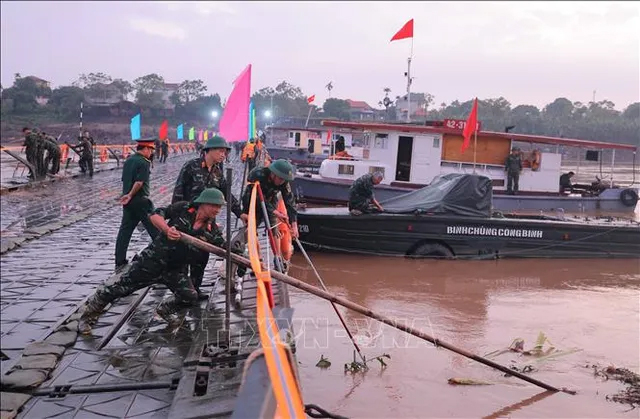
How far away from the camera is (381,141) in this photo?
17344mm

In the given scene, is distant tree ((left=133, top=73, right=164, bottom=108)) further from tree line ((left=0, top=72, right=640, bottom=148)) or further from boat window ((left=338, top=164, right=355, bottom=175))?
boat window ((left=338, top=164, right=355, bottom=175))

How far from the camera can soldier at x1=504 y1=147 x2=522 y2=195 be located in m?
17.8

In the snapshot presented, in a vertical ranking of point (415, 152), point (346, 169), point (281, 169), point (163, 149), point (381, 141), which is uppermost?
point (381, 141)

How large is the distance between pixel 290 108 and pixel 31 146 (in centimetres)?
7175

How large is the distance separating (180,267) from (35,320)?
1.33 m

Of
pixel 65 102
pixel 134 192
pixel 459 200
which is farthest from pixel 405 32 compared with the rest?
pixel 65 102

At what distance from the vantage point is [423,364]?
5.71 metres

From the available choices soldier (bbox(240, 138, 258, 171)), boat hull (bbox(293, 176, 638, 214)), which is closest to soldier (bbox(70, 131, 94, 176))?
soldier (bbox(240, 138, 258, 171))

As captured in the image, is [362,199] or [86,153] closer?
[362,199]

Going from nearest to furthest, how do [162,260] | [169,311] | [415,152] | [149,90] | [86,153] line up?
[162,260] < [169,311] < [415,152] < [86,153] < [149,90]

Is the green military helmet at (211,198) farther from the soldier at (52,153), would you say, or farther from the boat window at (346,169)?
the soldier at (52,153)

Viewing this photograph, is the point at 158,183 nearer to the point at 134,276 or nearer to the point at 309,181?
the point at 309,181

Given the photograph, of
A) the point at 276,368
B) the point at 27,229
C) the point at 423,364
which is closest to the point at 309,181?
the point at 27,229

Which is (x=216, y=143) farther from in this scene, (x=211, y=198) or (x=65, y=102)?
(x=65, y=102)
